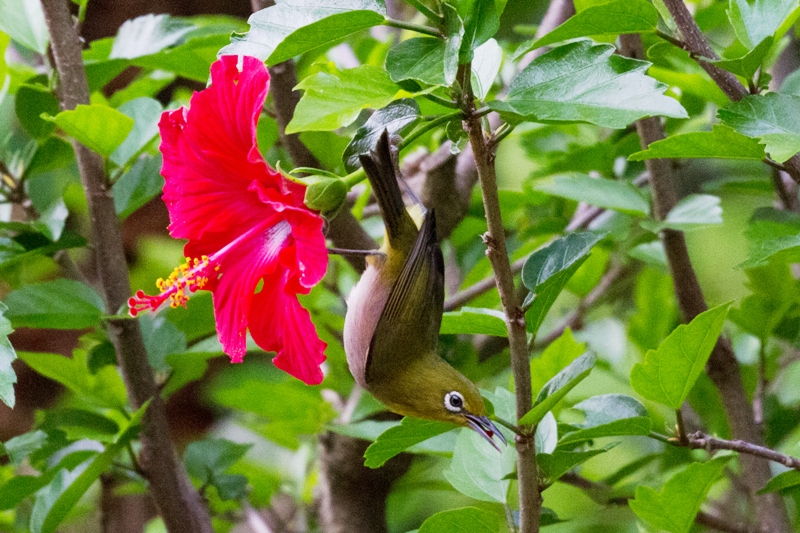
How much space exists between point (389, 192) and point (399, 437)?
0.24m

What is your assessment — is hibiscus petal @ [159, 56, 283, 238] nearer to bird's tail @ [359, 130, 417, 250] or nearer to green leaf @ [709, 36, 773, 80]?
bird's tail @ [359, 130, 417, 250]

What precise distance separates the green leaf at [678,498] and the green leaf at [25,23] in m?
0.93

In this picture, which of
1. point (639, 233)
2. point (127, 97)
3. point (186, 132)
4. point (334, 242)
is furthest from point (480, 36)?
point (127, 97)

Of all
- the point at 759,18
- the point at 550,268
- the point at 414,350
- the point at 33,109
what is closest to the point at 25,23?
the point at 33,109

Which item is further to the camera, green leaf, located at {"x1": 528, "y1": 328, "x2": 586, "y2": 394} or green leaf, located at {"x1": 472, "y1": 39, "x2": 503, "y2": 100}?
green leaf, located at {"x1": 528, "y1": 328, "x2": 586, "y2": 394}

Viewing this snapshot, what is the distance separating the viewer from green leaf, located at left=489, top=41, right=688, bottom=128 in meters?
0.63

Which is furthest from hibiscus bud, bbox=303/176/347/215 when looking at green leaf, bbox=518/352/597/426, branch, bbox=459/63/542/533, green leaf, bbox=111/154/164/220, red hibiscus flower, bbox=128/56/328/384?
green leaf, bbox=111/154/164/220

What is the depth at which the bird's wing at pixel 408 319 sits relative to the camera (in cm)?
91

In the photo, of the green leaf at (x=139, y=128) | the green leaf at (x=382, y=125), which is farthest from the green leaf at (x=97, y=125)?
the green leaf at (x=382, y=125)

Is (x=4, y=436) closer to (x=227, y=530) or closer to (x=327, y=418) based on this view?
(x=227, y=530)

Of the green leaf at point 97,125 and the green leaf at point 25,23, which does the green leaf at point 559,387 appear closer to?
the green leaf at point 97,125

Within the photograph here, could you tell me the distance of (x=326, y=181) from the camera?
67 cm

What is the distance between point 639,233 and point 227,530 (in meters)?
0.95

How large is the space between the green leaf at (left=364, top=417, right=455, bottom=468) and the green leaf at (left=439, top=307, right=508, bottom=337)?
0.10 m
